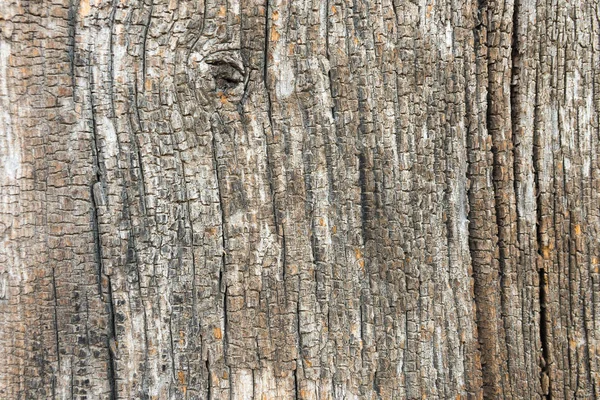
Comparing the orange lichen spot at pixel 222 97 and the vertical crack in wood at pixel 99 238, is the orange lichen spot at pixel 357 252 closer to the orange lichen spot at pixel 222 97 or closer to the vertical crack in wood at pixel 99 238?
the orange lichen spot at pixel 222 97

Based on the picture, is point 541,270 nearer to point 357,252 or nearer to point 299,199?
point 357,252

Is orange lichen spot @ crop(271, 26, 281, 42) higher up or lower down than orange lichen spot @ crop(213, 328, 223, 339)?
higher up

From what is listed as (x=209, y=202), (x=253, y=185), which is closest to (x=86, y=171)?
(x=209, y=202)

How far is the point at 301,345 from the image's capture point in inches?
57.0

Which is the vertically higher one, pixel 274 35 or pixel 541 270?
pixel 274 35

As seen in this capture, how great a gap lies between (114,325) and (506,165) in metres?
1.15

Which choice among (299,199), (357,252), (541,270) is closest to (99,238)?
(299,199)

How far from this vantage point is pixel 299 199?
1.43m

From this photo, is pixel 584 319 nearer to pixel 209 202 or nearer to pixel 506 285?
pixel 506 285

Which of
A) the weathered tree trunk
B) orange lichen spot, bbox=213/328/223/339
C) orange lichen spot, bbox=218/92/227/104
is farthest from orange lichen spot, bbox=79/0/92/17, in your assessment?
orange lichen spot, bbox=213/328/223/339

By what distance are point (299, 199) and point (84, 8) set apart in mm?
718

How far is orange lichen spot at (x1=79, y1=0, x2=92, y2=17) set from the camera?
4.35ft

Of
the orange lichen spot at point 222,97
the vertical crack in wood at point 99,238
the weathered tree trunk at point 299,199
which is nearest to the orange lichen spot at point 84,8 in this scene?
the weathered tree trunk at point 299,199

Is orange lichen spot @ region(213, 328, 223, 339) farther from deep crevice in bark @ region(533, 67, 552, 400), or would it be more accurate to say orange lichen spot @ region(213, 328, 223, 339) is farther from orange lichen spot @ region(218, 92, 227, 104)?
deep crevice in bark @ region(533, 67, 552, 400)
